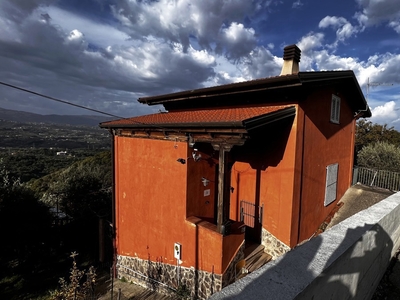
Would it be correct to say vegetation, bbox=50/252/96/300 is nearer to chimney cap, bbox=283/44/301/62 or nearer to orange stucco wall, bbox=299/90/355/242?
orange stucco wall, bbox=299/90/355/242

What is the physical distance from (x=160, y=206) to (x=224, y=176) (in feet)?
10.1

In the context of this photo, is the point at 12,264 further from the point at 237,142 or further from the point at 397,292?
the point at 397,292

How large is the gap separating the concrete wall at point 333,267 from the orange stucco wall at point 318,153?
4.01 m

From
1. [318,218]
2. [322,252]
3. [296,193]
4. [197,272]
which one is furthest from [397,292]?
[318,218]

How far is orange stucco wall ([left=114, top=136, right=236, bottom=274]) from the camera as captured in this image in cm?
711

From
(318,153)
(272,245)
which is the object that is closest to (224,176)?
(272,245)

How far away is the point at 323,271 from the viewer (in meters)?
2.05

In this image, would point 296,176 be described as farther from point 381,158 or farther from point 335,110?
point 381,158

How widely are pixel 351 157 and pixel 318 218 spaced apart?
5.16 m

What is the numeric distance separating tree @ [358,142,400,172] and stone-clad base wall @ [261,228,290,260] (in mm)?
12165

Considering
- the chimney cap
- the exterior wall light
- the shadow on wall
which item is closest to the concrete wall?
the shadow on wall

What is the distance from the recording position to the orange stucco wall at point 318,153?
7.98 metres

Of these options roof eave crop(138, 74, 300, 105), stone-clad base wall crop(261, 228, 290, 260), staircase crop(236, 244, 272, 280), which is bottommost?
staircase crop(236, 244, 272, 280)

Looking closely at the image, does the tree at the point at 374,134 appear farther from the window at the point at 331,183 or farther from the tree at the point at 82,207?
the tree at the point at 82,207
